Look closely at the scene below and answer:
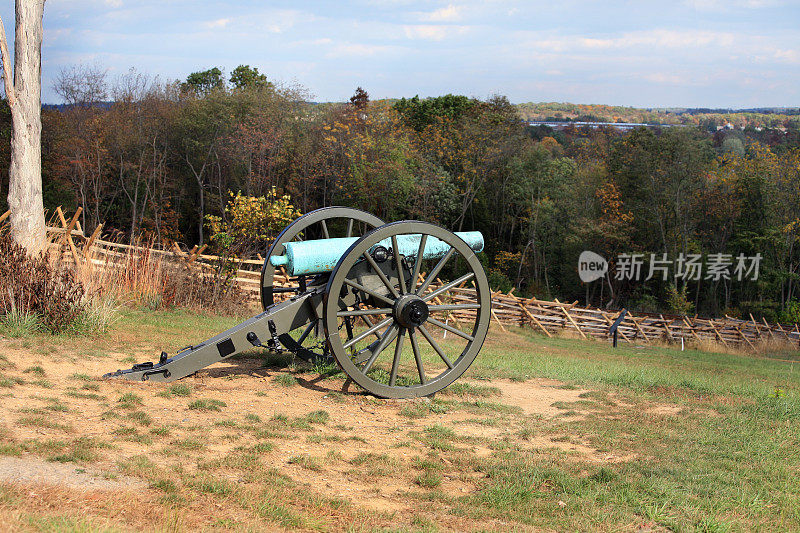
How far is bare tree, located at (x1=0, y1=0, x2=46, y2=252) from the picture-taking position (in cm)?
971

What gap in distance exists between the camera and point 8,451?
4.16 meters

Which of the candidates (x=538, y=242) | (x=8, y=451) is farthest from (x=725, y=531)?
(x=538, y=242)

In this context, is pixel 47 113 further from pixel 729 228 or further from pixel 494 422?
pixel 729 228

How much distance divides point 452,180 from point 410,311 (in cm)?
3522

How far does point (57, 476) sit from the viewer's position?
3.89 m

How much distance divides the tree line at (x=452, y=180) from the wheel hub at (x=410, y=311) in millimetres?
27563

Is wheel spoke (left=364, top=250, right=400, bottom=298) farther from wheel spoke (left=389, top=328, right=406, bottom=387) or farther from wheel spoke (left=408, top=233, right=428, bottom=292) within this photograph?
wheel spoke (left=389, top=328, right=406, bottom=387)

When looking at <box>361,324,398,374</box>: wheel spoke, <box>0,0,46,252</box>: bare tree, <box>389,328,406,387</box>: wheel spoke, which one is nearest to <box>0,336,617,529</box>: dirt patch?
<box>389,328,406,387</box>: wheel spoke

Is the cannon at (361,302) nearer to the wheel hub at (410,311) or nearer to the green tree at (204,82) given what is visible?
the wheel hub at (410,311)

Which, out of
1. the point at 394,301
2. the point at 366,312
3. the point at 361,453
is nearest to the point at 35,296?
the point at 366,312

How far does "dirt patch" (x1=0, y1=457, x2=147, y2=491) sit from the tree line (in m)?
29.4

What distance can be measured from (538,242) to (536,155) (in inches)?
221

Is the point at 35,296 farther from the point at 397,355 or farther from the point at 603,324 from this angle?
the point at 603,324

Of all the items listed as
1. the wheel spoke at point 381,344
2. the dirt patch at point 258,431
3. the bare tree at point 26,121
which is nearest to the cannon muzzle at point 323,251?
the wheel spoke at point 381,344
